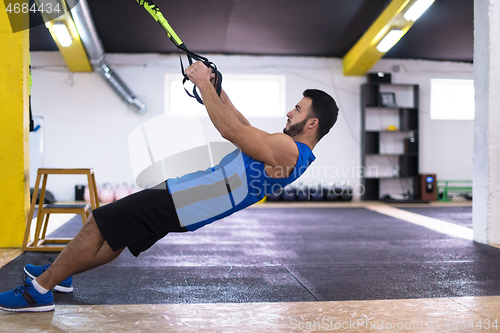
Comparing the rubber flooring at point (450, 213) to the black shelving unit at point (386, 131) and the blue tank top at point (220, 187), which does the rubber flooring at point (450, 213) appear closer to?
the black shelving unit at point (386, 131)

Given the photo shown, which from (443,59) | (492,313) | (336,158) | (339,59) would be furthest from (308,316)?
(443,59)

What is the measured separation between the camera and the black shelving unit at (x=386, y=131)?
7043mm

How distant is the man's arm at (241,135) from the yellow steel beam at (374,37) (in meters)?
4.12

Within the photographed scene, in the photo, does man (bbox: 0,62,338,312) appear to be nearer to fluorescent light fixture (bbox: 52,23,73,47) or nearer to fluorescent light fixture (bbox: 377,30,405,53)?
fluorescent light fixture (bbox: 52,23,73,47)

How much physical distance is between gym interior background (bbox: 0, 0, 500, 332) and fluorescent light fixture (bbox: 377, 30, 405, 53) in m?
0.34

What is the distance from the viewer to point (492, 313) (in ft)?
5.67

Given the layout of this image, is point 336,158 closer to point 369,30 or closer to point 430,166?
point 430,166

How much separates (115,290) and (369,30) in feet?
17.3

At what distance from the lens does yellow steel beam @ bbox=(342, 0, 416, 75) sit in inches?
200

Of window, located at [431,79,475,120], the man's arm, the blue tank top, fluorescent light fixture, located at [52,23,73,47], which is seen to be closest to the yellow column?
the blue tank top

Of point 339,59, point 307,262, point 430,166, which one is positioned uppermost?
point 339,59

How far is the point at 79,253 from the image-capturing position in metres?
1.58

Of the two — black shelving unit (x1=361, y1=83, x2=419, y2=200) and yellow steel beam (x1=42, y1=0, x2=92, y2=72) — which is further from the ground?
yellow steel beam (x1=42, y1=0, x2=92, y2=72)

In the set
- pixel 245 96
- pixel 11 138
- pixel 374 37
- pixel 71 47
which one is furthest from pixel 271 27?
pixel 11 138
